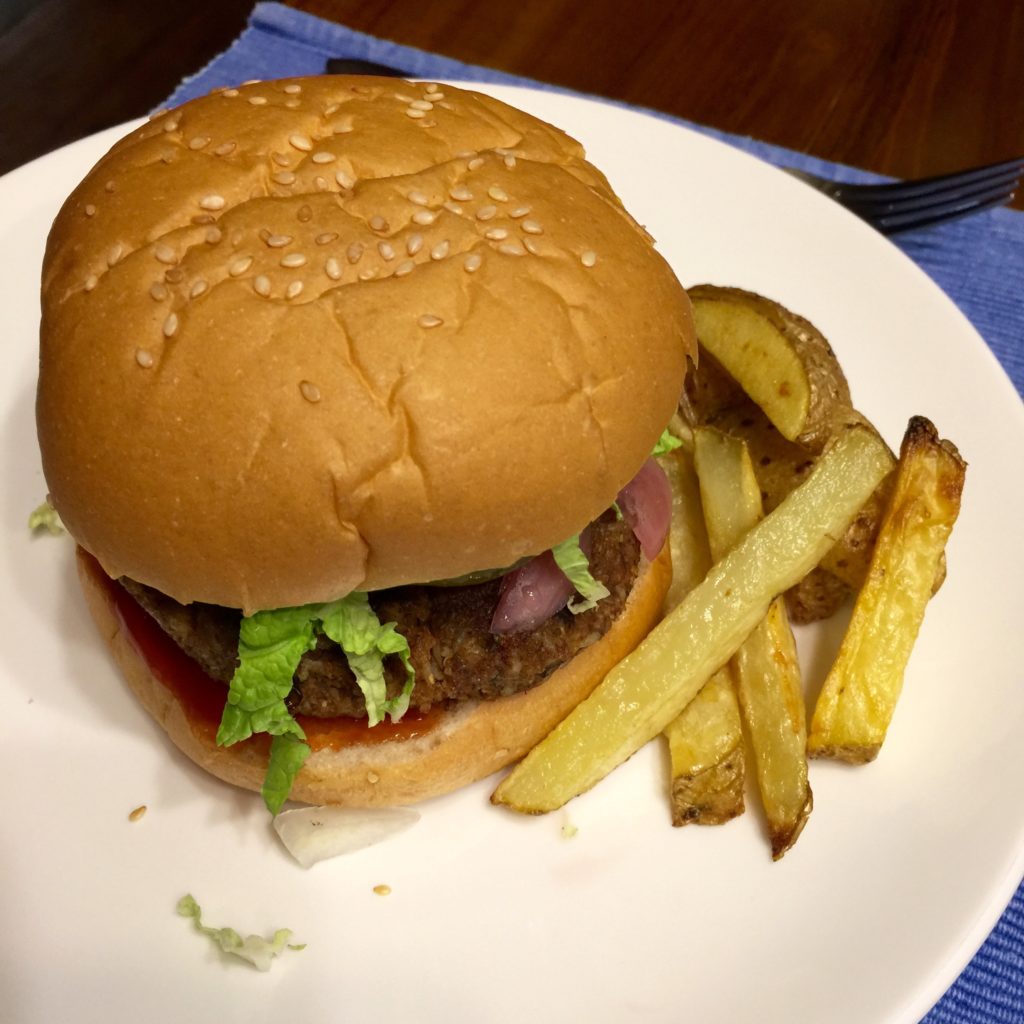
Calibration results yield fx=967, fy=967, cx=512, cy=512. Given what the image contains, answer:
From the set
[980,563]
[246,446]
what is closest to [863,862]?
[980,563]

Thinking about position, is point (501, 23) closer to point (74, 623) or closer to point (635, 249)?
point (635, 249)

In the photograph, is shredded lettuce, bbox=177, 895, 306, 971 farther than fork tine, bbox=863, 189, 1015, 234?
No

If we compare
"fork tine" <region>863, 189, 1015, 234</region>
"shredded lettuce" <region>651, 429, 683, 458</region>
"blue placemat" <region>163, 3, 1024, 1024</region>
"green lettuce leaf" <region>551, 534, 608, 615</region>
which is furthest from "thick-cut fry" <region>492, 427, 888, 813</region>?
"fork tine" <region>863, 189, 1015, 234</region>

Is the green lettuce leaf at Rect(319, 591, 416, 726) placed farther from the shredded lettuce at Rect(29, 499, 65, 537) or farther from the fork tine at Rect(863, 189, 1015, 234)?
the fork tine at Rect(863, 189, 1015, 234)

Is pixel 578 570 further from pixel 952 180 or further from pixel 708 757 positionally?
pixel 952 180

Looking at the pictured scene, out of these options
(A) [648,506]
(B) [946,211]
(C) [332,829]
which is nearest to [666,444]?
(A) [648,506]
